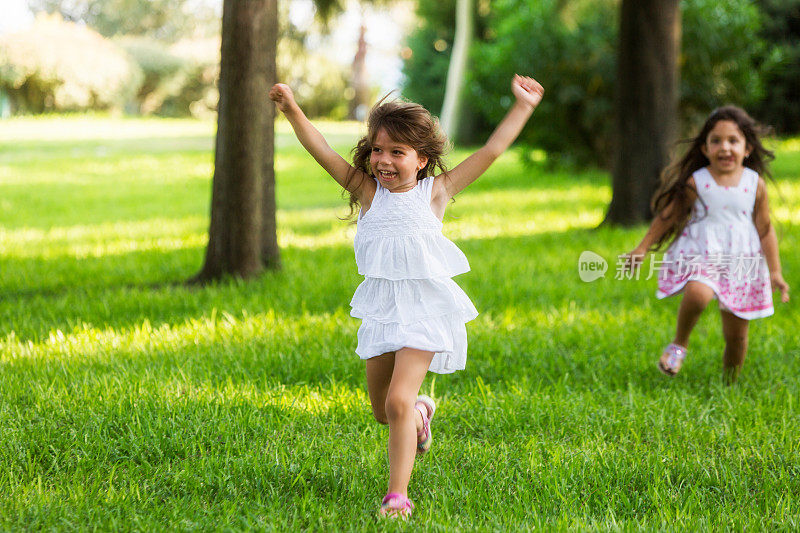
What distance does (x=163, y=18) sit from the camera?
47.4 meters

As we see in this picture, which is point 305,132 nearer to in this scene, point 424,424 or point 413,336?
point 413,336

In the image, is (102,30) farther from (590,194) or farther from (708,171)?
(708,171)

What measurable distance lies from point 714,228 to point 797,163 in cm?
1350

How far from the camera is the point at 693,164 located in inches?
171

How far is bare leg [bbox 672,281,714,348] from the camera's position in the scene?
4.04 m

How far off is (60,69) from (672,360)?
28.3 meters

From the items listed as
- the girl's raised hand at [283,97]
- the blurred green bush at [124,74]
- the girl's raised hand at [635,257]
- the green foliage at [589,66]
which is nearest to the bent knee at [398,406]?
the girl's raised hand at [283,97]

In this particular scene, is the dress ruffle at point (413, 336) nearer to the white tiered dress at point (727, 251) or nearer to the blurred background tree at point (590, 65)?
the white tiered dress at point (727, 251)

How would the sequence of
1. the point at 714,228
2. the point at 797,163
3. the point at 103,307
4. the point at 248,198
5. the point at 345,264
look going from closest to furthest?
1. the point at 714,228
2. the point at 103,307
3. the point at 248,198
4. the point at 345,264
5. the point at 797,163

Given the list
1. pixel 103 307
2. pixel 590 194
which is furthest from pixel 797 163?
pixel 103 307

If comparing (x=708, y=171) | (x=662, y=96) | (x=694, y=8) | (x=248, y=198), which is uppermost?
(x=694, y=8)

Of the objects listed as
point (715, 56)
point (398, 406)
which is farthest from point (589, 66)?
point (398, 406)

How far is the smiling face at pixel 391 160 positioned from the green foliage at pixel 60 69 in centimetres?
2785

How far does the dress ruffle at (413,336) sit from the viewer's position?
2.73 meters
